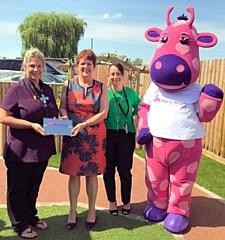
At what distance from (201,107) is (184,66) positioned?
0.47m

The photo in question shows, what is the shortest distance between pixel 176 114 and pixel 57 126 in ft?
4.35

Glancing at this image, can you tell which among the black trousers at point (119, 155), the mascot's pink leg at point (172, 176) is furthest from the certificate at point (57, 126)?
the mascot's pink leg at point (172, 176)

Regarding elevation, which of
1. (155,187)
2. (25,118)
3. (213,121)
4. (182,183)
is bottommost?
(155,187)

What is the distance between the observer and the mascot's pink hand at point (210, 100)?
3.55m

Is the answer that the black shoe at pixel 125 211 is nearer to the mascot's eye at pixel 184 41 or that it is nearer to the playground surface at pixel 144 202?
the playground surface at pixel 144 202

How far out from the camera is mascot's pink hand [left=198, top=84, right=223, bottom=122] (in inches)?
140

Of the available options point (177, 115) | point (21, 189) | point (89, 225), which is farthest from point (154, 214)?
point (21, 189)

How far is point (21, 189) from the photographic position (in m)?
3.33

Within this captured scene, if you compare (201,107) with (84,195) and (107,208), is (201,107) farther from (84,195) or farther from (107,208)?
(84,195)

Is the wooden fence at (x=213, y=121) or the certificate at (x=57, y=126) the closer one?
the certificate at (x=57, y=126)

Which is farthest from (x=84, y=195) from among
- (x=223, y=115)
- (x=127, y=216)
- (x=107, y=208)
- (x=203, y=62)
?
(x=203, y=62)

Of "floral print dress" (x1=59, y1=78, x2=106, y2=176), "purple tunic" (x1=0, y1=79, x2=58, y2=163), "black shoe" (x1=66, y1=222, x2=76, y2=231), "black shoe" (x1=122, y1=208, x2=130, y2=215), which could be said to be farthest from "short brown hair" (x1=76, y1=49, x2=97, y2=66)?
"black shoe" (x1=122, y1=208, x2=130, y2=215)

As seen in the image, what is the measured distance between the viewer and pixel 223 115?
7055mm

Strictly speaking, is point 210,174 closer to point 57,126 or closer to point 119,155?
point 119,155
